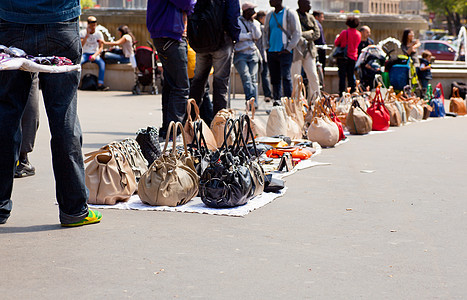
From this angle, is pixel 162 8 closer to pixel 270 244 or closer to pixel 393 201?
pixel 393 201

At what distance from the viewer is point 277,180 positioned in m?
6.97

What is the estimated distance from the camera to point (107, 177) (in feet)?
20.4

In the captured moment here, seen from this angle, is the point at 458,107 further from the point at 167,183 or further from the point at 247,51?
the point at 167,183

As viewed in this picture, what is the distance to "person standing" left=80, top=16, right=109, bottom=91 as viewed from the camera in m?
19.4

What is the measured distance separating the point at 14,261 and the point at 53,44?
1.34m

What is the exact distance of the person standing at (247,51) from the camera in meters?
13.7

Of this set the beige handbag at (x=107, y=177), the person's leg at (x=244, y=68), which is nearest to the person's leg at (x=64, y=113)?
the beige handbag at (x=107, y=177)

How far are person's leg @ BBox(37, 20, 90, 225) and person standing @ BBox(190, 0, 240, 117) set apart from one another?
4.90 meters

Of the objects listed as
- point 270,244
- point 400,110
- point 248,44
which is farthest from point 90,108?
point 270,244

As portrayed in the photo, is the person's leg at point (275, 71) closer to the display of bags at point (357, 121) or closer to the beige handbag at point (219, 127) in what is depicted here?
the display of bags at point (357, 121)

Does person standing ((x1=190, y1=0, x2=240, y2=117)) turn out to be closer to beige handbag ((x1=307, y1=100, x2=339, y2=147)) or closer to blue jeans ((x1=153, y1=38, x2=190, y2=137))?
blue jeans ((x1=153, y1=38, x2=190, y2=137))

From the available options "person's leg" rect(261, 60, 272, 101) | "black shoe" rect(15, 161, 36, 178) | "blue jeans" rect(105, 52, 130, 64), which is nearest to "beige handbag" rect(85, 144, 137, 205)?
"black shoe" rect(15, 161, 36, 178)

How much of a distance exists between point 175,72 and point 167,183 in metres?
3.38

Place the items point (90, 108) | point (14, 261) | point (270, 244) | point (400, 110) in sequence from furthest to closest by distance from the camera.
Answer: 1. point (90, 108)
2. point (400, 110)
3. point (270, 244)
4. point (14, 261)
